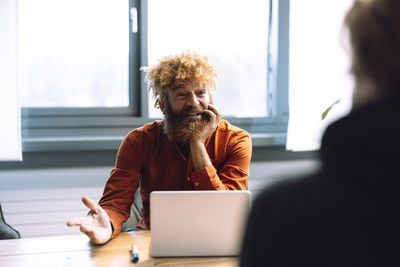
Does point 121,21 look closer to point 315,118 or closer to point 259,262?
point 315,118

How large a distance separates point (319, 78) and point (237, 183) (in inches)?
52.5

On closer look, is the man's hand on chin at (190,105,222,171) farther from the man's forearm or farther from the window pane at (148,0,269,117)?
the window pane at (148,0,269,117)

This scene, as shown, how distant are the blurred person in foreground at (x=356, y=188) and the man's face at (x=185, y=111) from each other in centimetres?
120

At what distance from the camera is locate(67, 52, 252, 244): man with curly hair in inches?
65.2

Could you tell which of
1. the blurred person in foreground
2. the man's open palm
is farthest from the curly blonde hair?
the blurred person in foreground

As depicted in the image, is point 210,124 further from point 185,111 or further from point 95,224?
point 95,224

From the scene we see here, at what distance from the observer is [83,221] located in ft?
4.05

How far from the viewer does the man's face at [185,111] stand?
1.72m

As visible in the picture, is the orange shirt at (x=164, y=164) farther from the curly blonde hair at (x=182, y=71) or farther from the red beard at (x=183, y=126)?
the curly blonde hair at (x=182, y=71)

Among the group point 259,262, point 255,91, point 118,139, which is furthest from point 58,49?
point 259,262

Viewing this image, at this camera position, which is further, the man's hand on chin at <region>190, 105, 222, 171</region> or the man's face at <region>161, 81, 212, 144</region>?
the man's face at <region>161, 81, 212, 144</region>

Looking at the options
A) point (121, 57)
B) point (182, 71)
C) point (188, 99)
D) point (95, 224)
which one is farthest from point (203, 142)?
point (121, 57)

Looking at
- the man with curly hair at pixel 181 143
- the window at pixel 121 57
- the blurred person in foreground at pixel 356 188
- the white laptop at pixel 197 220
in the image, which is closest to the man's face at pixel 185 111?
the man with curly hair at pixel 181 143

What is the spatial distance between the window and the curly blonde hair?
82 centimetres
